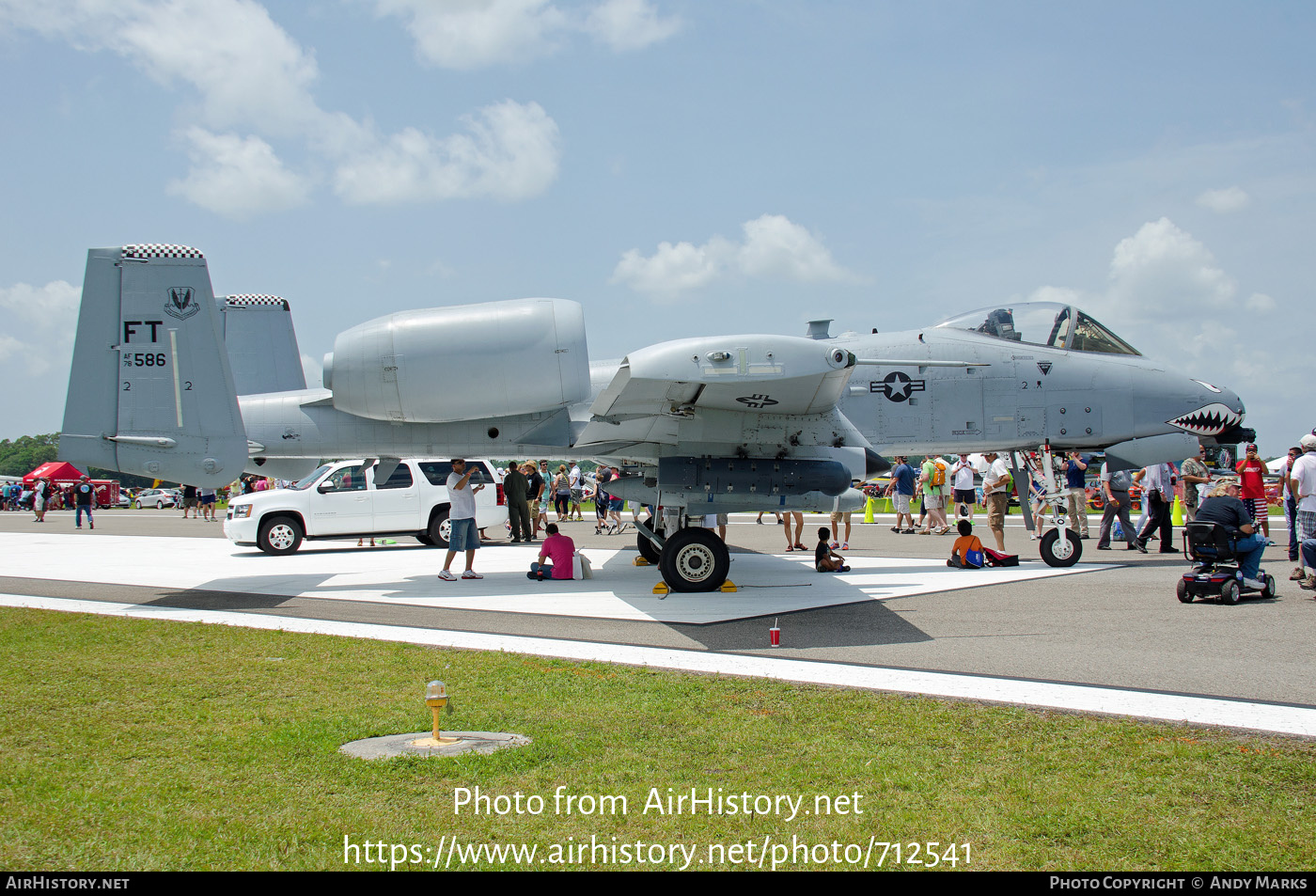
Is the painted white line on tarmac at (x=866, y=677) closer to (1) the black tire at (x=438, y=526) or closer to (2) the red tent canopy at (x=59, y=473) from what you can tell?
(1) the black tire at (x=438, y=526)

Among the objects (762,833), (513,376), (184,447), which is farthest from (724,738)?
(184,447)

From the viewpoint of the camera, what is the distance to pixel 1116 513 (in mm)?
16344

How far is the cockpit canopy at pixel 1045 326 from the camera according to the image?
42.2 ft

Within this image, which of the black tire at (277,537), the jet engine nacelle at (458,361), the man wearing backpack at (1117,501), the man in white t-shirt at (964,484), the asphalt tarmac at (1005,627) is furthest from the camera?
the man in white t-shirt at (964,484)

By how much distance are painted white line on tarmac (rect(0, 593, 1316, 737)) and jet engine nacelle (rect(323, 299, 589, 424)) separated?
3004 mm

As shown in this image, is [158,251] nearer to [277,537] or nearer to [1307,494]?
[277,537]

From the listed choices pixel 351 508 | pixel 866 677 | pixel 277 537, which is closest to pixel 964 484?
pixel 351 508

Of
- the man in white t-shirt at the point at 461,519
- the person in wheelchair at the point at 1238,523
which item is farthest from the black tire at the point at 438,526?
the person in wheelchair at the point at 1238,523

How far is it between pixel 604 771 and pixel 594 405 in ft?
19.2

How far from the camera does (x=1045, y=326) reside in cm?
1295

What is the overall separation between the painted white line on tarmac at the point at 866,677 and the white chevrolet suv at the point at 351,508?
28.0 ft

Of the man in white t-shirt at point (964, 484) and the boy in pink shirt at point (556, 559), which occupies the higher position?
the man in white t-shirt at point (964, 484)

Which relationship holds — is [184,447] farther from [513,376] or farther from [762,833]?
[762,833]

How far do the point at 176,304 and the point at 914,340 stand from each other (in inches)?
388
